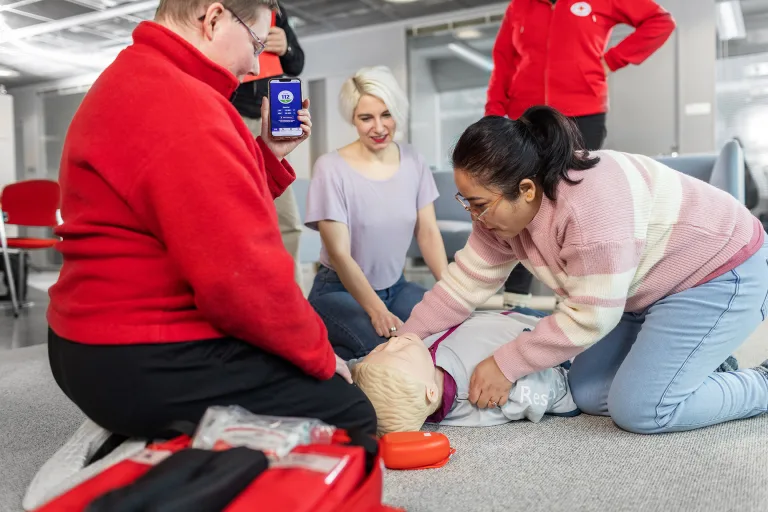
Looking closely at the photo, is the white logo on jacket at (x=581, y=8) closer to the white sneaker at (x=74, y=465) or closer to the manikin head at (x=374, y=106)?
the manikin head at (x=374, y=106)

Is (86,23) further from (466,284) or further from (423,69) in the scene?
(466,284)

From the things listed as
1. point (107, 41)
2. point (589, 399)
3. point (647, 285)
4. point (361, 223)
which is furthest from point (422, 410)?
point (107, 41)

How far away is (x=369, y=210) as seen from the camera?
2039mm

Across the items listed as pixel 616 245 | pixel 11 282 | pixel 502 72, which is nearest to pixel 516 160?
pixel 616 245

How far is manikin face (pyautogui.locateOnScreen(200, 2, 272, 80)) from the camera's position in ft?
3.54

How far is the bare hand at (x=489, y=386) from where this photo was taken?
1.41m

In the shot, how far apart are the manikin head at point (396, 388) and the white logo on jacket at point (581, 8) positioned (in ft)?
5.34

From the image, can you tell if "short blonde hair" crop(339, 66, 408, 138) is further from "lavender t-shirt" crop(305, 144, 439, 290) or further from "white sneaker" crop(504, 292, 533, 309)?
"white sneaker" crop(504, 292, 533, 309)

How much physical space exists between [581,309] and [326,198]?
0.93 m

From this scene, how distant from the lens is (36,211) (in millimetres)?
4625

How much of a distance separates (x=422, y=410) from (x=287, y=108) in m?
0.69

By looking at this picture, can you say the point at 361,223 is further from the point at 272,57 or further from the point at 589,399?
the point at 589,399

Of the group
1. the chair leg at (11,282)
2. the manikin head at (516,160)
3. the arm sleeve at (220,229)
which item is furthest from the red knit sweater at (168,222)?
the chair leg at (11,282)

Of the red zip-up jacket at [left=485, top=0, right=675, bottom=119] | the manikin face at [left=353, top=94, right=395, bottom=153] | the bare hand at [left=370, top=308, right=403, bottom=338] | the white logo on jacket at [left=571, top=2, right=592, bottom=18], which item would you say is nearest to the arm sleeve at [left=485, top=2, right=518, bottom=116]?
the red zip-up jacket at [left=485, top=0, right=675, bottom=119]
